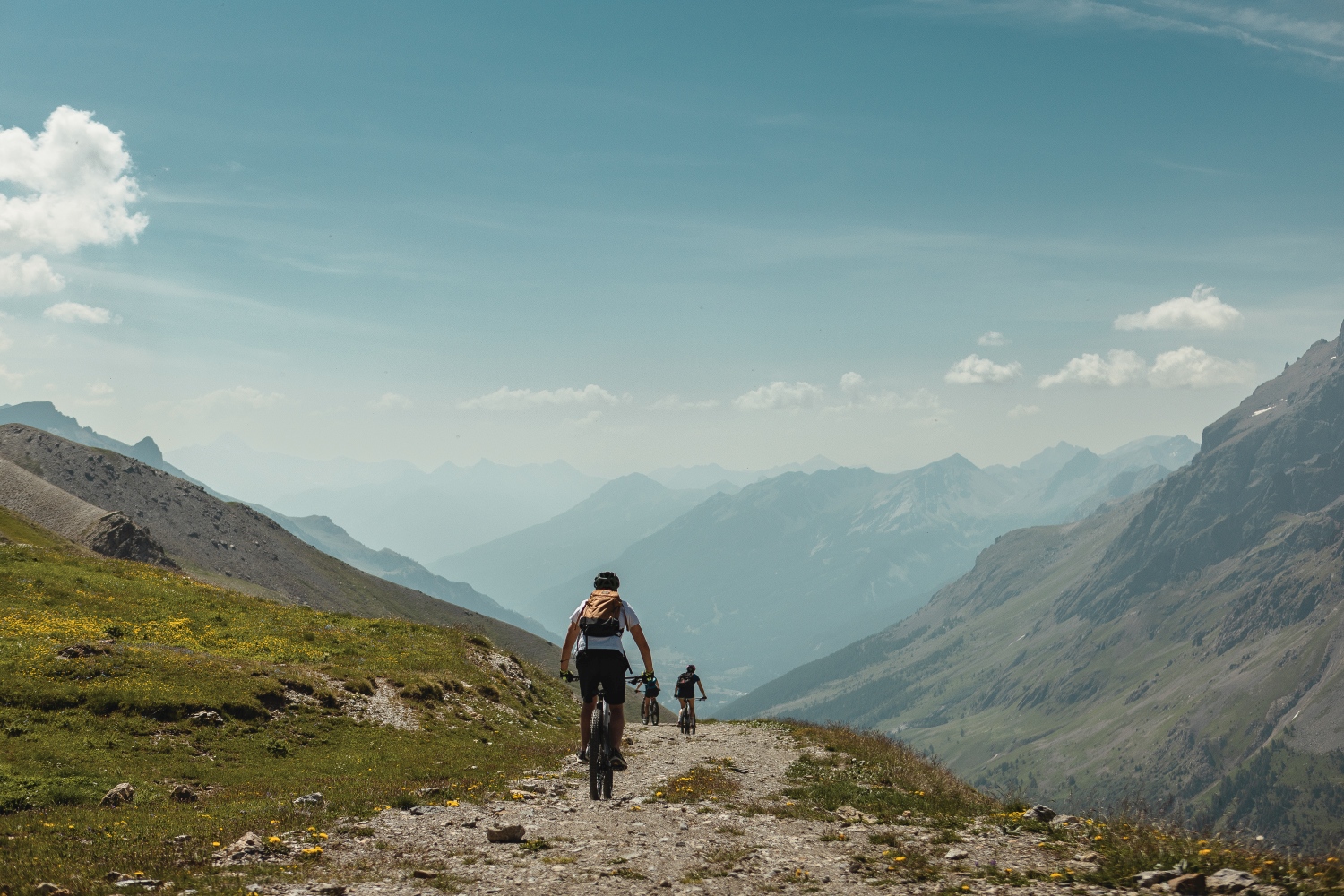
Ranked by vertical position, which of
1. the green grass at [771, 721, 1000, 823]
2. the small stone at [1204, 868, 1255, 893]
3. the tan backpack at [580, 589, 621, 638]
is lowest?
the green grass at [771, 721, 1000, 823]

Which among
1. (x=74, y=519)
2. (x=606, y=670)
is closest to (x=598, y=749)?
(x=606, y=670)

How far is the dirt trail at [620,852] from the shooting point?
37.7ft

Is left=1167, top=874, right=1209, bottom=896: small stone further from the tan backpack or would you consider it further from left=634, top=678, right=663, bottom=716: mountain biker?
left=634, top=678, right=663, bottom=716: mountain biker

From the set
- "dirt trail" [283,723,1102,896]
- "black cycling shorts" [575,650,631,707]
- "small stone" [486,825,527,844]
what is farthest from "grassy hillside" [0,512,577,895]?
"black cycling shorts" [575,650,631,707]

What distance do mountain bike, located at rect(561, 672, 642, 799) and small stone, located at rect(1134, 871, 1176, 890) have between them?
936 centimetres

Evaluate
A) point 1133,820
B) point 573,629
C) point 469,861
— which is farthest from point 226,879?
point 1133,820

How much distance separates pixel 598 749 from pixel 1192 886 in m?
10.6

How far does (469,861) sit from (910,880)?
6.65 m

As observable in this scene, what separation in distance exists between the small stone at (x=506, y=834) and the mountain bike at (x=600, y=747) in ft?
10.3

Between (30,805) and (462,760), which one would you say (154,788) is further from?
(462,760)

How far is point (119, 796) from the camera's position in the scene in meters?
16.1

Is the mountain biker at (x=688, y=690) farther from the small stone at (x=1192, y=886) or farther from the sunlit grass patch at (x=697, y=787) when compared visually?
the small stone at (x=1192, y=886)

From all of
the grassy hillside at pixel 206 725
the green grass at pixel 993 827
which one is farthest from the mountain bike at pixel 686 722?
the green grass at pixel 993 827

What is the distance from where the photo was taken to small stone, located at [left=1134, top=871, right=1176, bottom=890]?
36.6 feet
